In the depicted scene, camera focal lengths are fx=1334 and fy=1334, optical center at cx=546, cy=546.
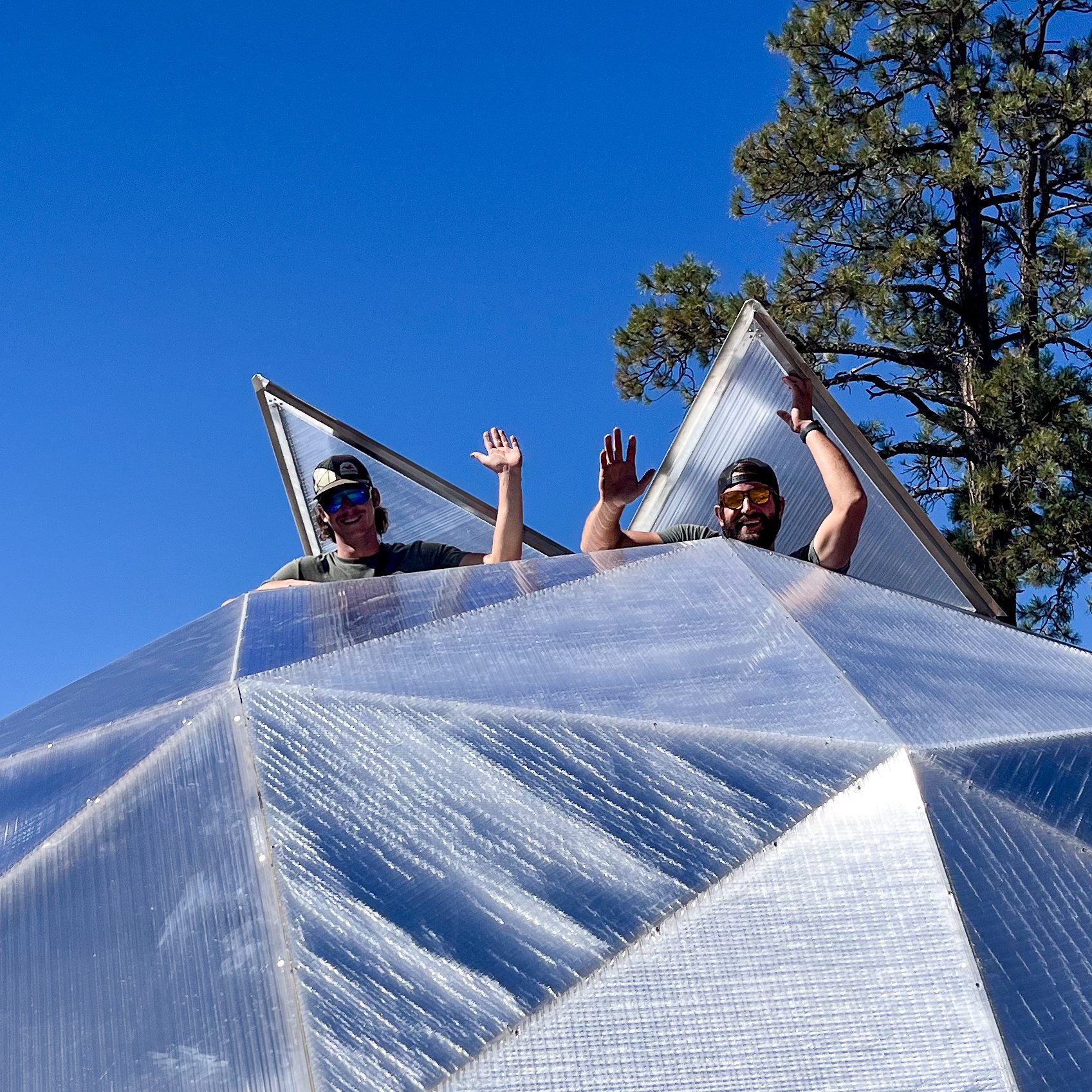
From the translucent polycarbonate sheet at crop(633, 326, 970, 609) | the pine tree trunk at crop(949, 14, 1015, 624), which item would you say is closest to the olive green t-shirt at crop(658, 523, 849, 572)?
the translucent polycarbonate sheet at crop(633, 326, 970, 609)

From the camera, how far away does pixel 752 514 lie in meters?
7.02

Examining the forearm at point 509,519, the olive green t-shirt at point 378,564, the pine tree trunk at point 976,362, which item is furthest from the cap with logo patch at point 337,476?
the pine tree trunk at point 976,362

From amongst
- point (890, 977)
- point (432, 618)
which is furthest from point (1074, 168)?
point (890, 977)

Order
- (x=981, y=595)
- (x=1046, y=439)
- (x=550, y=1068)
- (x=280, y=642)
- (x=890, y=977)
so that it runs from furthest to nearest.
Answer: (x=1046, y=439) → (x=981, y=595) → (x=280, y=642) → (x=890, y=977) → (x=550, y=1068)

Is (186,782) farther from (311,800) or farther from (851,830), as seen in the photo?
(851,830)

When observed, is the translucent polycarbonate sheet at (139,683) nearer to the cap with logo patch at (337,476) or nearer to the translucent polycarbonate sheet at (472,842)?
the translucent polycarbonate sheet at (472,842)

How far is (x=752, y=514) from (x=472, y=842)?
11.0 feet

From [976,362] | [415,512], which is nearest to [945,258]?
[976,362]

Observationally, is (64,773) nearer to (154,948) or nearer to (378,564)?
(154,948)

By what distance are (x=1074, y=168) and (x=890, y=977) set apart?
47.5 ft

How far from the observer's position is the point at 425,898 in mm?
3941

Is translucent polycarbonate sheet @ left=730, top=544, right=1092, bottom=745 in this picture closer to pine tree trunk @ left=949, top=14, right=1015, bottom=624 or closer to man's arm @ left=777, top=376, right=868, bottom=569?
man's arm @ left=777, top=376, right=868, bottom=569

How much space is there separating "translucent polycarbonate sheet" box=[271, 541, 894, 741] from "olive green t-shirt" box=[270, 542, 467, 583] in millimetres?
1546

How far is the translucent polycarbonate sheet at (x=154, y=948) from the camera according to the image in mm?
3598
